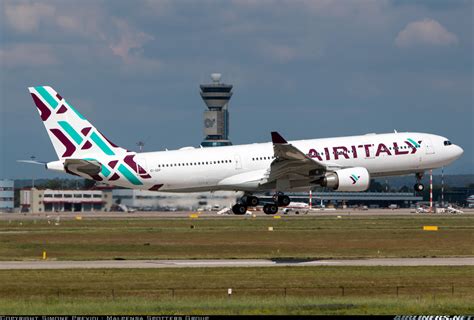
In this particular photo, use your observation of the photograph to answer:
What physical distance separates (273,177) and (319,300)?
142 feet

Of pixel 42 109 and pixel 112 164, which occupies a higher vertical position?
pixel 42 109

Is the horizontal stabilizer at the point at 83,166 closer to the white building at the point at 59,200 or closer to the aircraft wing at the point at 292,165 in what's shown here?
the aircraft wing at the point at 292,165

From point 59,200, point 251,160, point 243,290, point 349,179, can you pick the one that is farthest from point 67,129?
point 59,200

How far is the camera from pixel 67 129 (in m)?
83.0

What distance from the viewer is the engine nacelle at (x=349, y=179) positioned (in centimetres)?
8069

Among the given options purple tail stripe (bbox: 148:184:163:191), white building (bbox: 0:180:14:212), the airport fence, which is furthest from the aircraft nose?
white building (bbox: 0:180:14:212)

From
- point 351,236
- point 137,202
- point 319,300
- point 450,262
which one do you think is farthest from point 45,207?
point 319,300

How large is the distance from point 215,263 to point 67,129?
3088cm

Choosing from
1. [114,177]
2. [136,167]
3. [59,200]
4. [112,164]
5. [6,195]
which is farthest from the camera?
[6,195]

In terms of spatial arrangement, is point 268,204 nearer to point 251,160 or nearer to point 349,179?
point 251,160

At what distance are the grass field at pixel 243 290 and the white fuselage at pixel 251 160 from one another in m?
31.0

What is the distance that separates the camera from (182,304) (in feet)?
129

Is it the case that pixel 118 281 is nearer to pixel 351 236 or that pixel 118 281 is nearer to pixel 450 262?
pixel 450 262

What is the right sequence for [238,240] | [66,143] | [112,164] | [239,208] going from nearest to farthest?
[238,240]
[112,164]
[66,143]
[239,208]
